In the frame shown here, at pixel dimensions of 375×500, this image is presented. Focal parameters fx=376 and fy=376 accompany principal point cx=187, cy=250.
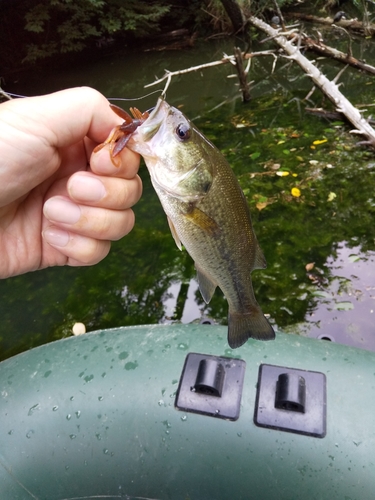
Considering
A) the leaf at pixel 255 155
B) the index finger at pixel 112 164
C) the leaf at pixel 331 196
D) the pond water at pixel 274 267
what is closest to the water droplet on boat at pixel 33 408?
the index finger at pixel 112 164

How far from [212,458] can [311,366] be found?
625mm

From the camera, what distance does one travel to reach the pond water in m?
3.38

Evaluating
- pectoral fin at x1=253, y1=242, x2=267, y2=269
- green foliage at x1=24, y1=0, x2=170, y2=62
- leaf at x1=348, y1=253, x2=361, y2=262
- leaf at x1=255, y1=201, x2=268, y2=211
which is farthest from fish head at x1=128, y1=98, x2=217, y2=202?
green foliage at x1=24, y1=0, x2=170, y2=62

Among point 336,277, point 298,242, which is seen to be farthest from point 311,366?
point 298,242

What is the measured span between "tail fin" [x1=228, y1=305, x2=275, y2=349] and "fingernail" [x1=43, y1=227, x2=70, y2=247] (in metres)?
0.88

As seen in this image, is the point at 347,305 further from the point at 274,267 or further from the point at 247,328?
the point at 247,328

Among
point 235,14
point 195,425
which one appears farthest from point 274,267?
point 235,14

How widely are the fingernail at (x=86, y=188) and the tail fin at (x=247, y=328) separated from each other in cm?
82

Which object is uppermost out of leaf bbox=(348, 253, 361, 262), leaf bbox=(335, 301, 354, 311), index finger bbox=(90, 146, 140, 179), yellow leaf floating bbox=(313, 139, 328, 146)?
index finger bbox=(90, 146, 140, 179)

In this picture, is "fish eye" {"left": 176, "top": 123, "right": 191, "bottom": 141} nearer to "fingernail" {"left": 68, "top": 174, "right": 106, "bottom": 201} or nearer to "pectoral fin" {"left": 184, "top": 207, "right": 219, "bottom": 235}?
"pectoral fin" {"left": 184, "top": 207, "right": 219, "bottom": 235}

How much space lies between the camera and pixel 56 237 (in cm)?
184

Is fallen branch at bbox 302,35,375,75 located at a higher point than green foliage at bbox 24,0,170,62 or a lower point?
lower

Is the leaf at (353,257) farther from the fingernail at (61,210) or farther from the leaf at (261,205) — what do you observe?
the fingernail at (61,210)

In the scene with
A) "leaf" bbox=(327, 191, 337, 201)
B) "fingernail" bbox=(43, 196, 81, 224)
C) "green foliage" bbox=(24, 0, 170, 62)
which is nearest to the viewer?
"fingernail" bbox=(43, 196, 81, 224)
